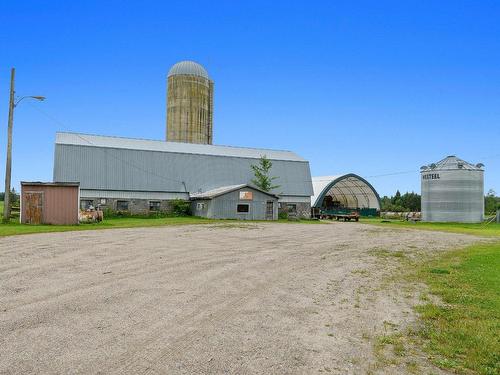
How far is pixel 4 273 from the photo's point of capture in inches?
456

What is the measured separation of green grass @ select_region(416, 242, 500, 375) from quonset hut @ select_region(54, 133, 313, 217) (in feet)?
126

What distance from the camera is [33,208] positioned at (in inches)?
1236

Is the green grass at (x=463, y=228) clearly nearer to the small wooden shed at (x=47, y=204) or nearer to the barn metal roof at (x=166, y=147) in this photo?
the barn metal roof at (x=166, y=147)

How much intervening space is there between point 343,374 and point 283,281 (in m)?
6.00

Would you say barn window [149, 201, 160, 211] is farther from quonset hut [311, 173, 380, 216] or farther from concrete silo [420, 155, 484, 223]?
concrete silo [420, 155, 484, 223]

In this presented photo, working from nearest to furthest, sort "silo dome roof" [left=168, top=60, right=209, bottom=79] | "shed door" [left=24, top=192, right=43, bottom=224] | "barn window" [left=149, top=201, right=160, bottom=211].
Answer: "shed door" [left=24, top=192, right=43, bottom=224] → "barn window" [left=149, top=201, right=160, bottom=211] → "silo dome roof" [left=168, top=60, right=209, bottom=79]

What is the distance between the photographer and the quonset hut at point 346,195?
202 feet

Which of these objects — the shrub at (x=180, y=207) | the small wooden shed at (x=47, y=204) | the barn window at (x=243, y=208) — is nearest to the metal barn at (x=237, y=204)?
the barn window at (x=243, y=208)

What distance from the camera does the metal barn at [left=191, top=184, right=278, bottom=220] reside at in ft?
150

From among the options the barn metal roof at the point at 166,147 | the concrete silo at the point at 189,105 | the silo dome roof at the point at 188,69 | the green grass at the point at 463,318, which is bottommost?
the green grass at the point at 463,318

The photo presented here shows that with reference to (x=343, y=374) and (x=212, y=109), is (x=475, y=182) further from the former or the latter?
(x=343, y=374)

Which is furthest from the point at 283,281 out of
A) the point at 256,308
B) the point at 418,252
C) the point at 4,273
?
the point at 418,252

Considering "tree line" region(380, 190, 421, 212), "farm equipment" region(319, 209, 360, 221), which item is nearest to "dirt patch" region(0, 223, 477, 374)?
"farm equipment" region(319, 209, 360, 221)

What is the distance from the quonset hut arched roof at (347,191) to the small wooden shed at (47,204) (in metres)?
36.9
